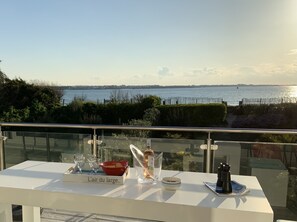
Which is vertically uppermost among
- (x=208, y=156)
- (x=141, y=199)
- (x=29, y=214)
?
(x=141, y=199)

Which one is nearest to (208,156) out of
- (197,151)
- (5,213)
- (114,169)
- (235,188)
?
Answer: (197,151)

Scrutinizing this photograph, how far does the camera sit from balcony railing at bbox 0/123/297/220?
2678 millimetres

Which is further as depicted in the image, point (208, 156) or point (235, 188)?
point (208, 156)

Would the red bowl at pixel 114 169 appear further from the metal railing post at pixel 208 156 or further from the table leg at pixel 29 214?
the metal railing post at pixel 208 156

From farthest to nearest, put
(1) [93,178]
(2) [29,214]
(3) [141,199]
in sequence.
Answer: (2) [29,214], (1) [93,178], (3) [141,199]

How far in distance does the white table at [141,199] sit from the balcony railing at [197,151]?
1.14m

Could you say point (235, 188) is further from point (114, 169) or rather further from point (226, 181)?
Answer: point (114, 169)

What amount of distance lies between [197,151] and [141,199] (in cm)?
168

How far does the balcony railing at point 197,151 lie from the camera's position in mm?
2678

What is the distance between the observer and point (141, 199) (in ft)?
4.34

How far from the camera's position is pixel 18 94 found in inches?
512

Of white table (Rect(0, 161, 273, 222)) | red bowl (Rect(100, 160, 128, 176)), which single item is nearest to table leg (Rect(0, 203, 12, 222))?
white table (Rect(0, 161, 273, 222))

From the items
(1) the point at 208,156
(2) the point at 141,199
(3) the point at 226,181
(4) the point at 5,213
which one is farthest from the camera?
(1) the point at 208,156

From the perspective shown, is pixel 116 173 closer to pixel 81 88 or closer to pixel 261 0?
pixel 261 0
